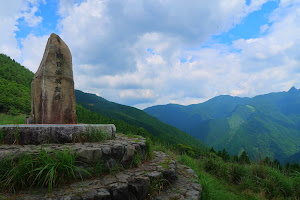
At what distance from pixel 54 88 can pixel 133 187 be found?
472 centimetres

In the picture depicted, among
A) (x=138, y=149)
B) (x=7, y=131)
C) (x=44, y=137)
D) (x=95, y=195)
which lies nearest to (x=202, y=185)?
(x=138, y=149)

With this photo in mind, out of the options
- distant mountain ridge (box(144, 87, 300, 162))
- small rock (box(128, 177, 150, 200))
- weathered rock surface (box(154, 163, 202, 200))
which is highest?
small rock (box(128, 177, 150, 200))

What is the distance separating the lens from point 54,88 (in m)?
6.35

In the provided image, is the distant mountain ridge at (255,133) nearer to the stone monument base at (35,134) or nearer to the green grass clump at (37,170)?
the stone monument base at (35,134)

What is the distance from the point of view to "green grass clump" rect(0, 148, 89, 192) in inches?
128

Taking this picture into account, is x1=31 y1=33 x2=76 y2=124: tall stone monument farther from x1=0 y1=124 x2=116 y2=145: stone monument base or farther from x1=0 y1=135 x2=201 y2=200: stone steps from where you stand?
x1=0 y1=135 x2=201 y2=200: stone steps

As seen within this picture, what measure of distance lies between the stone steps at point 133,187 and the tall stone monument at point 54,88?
3.13m

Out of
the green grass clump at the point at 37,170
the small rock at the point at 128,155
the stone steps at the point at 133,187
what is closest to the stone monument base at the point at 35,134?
the green grass clump at the point at 37,170

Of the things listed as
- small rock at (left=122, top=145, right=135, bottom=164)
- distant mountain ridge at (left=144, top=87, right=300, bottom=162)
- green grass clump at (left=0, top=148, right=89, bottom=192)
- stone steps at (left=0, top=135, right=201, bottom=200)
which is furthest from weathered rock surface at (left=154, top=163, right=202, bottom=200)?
distant mountain ridge at (left=144, top=87, right=300, bottom=162)

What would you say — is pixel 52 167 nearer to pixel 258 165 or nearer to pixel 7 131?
pixel 7 131

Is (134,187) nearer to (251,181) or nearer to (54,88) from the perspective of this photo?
(54,88)

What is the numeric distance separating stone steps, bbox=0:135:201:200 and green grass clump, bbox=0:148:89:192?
0.55ft

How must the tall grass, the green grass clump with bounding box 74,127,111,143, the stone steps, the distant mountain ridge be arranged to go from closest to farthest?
the stone steps, the green grass clump with bounding box 74,127,111,143, the tall grass, the distant mountain ridge

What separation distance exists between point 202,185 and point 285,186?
3432 mm
